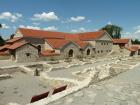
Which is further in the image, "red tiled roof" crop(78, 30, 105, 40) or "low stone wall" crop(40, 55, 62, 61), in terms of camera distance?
"red tiled roof" crop(78, 30, 105, 40)

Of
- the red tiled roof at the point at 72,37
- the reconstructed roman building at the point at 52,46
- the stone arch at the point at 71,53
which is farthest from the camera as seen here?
the red tiled roof at the point at 72,37

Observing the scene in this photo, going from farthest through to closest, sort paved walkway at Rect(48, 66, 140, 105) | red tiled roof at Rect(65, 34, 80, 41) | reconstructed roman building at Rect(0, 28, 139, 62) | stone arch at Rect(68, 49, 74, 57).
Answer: red tiled roof at Rect(65, 34, 80, 41) < stone arch at Rect(68, 49, 74, 57) < reconstructed roman building at Rect(0, 28, 139, 62) < paved walkway at Rect(48, 66, 140, 105)

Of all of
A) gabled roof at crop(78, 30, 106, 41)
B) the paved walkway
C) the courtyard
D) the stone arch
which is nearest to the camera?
the paved walkway

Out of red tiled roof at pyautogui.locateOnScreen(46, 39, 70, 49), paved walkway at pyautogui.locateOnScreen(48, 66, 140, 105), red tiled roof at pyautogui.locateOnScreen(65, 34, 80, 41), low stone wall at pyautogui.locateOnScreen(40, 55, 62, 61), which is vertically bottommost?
paved walkway at pyautogui.locateOnScreen(48, 66, 140, 105)

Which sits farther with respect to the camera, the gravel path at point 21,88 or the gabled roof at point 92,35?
the gabled roof at point 92,35

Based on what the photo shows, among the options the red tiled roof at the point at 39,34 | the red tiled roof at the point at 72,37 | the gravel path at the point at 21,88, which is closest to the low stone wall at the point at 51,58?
the red tiled roof at the point at 39,34

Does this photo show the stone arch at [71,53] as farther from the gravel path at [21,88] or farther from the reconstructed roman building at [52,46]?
the gravel path at [21,88]

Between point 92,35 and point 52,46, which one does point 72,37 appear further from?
point 52,46

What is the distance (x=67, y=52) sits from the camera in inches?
1601

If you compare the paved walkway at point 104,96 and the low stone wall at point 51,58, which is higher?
the low stone wall at point 51,58

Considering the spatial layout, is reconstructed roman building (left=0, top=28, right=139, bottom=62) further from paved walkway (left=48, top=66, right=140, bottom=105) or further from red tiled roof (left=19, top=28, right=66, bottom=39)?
paved walkway (left=48, top=66, right=140, bottom=105)

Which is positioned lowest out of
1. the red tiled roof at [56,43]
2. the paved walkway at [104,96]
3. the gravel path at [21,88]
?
the gravel path at [21,88]

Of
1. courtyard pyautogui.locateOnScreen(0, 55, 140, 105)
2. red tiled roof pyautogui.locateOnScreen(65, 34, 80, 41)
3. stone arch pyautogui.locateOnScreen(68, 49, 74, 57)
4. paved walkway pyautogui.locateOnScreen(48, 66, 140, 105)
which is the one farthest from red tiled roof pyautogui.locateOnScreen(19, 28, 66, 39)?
paved walkway pyautogui.locateOnScreen(48, 66, 140, 105)

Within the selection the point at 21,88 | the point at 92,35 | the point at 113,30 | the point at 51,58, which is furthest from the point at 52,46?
the point at 113,30
